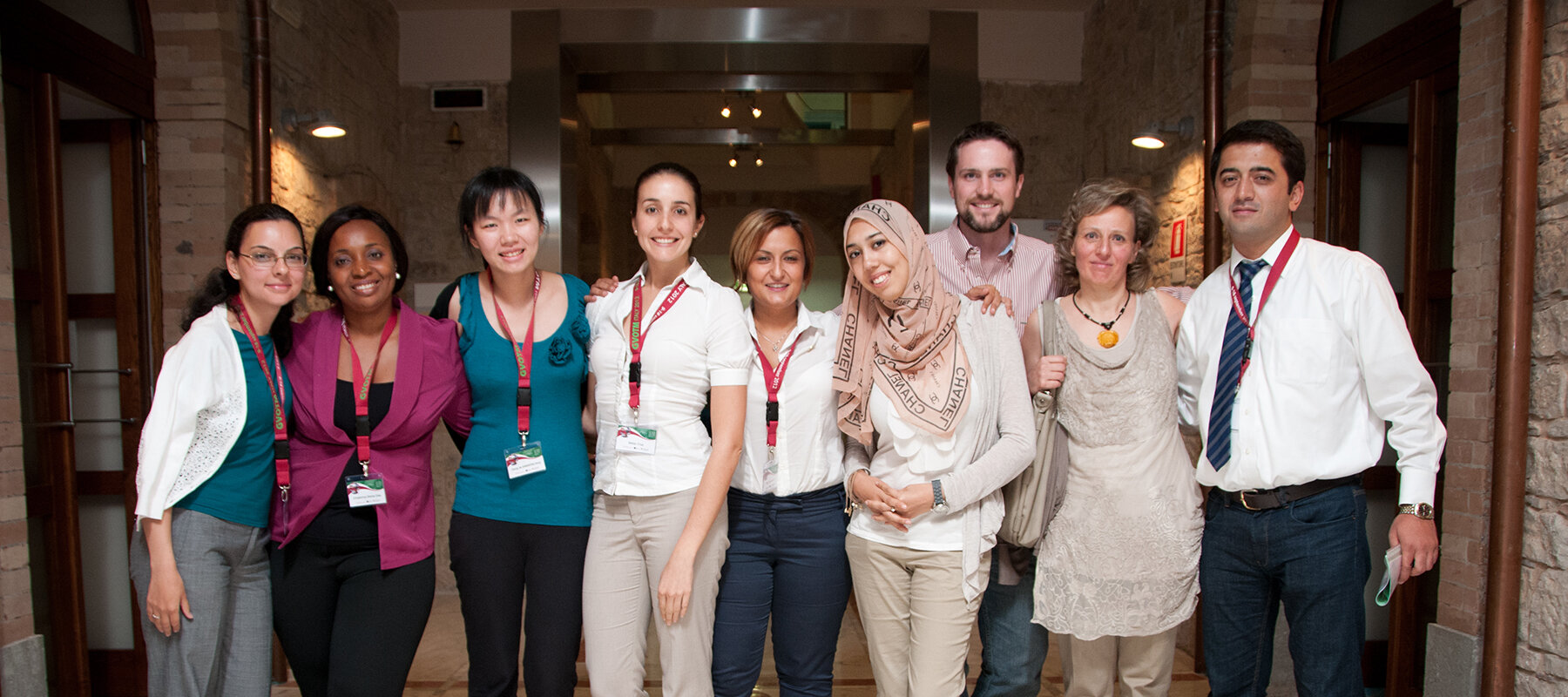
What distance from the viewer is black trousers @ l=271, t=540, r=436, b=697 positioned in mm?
2234

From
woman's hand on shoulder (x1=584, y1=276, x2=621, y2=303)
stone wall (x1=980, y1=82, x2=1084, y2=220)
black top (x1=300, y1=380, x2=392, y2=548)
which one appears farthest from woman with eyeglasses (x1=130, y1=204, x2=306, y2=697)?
stone wall (x1=980, y1=82, x2=1084, y2=220)

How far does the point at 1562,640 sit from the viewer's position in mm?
2449

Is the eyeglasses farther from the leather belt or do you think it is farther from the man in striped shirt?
the leather belt

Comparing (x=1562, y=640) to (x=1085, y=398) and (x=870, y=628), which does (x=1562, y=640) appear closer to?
(x=1085, y=398)

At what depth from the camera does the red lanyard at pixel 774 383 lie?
236cm

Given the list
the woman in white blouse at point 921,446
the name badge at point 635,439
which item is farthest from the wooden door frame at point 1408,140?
the name badge at point 635,439

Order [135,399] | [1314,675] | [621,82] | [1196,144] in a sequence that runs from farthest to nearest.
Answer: [621,82] < [1196,144] < [135,399] < [1314,675]

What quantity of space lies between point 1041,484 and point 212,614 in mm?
2091

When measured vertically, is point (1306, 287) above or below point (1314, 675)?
above

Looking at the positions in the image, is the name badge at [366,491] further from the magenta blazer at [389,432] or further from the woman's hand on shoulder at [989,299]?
the woman's hand on shoulder at [989,299]

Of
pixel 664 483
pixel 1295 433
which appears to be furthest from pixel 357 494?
pixel 1295 433

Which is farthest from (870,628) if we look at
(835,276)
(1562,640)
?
(835,276)

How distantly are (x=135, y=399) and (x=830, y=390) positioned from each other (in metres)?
3.30

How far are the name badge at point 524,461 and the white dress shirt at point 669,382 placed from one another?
0.49 ft
